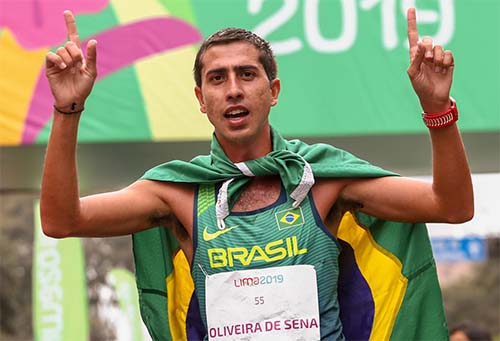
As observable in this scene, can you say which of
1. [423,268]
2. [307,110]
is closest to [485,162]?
[307,110]

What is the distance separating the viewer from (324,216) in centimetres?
391

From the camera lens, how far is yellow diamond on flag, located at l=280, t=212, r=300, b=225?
385cm

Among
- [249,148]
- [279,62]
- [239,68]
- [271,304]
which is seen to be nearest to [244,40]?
[239,68]

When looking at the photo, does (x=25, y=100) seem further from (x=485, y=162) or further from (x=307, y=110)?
(x=485, y=162)

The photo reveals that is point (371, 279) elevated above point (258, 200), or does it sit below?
below

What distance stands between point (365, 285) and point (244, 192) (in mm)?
563

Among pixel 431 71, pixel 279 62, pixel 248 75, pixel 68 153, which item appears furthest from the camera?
pixel 279 62

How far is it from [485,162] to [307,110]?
1.63m

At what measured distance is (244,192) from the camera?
396cm

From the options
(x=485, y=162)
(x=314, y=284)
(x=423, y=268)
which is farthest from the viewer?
(x=485, y=162)

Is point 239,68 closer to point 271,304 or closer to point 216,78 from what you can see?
point 216,78

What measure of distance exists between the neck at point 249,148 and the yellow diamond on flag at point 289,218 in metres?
0.25

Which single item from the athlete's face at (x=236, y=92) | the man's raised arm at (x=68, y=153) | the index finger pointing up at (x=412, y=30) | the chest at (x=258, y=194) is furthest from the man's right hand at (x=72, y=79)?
the index finger pointing up at (x=412, y=30)

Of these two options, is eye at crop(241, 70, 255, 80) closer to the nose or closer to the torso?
the nose
